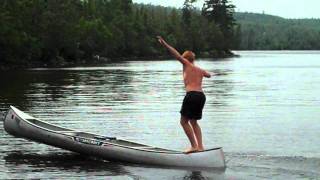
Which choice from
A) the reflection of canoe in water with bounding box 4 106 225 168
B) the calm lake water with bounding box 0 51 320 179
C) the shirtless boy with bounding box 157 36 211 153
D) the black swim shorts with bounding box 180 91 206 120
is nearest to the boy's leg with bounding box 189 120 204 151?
the shirtless boy with bounding box 157 36 211 153

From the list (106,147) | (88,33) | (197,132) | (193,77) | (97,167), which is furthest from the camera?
(88,33)

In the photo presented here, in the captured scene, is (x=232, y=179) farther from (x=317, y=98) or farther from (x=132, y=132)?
(x=317, y=98)

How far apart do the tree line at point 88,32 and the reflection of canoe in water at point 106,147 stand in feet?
212

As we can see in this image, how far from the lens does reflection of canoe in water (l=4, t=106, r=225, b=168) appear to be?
43.3 feet

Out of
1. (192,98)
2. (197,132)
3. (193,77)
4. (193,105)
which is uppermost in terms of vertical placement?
(193,77)

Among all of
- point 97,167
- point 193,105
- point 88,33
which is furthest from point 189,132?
point 88,33

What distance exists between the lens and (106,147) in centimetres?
1416

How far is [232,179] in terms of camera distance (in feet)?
40.0

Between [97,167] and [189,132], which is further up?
[189,132]

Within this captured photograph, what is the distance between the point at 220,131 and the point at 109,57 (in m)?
116

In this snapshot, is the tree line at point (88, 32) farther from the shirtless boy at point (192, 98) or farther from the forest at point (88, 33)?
the shirtless boy at point (192, 98)

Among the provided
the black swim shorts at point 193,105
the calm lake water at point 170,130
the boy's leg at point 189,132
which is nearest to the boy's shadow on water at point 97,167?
the calm lake water at point 170,130

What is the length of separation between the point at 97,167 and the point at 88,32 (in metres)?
108

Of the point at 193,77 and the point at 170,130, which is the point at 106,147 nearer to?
the point at 193,77
